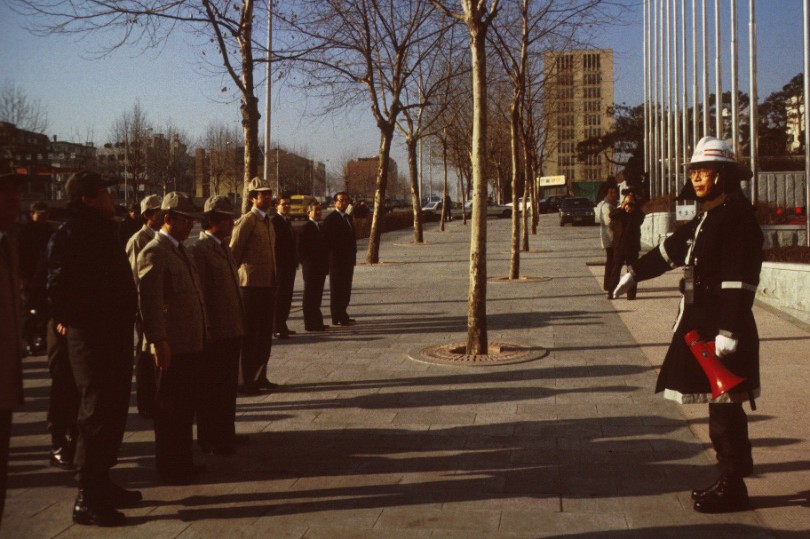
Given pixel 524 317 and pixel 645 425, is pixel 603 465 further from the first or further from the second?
pixel 524 317

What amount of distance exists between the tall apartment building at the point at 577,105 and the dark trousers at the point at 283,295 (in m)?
12.0

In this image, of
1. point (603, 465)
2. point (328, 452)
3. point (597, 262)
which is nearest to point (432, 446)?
point (328, 452)

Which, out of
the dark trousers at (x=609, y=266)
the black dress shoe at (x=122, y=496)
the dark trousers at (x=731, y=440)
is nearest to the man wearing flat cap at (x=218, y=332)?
the black dress shoe at (x=122, y=496)

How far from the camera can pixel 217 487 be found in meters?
5.35

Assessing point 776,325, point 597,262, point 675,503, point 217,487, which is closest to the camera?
point 675,503

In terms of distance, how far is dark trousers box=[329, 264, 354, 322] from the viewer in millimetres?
12180

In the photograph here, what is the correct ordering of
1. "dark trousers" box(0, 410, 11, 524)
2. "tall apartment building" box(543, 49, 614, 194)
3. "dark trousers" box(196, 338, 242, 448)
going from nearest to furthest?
1. "dark trousers" box(0, 410, 11, 524)
2. "dark trousers" box(196, 338, 242, 448)
3. "tall apartment building" box(543, 49, 614, 194)

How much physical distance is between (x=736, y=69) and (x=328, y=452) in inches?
819

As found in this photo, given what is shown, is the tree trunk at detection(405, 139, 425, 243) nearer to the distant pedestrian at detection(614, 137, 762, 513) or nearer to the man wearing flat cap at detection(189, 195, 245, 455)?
the man wearing flat cap at detection(189, 195, 245, 455)

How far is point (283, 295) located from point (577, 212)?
129ft

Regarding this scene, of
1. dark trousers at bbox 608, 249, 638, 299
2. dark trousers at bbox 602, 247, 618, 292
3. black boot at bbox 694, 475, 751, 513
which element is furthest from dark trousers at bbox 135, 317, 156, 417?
dark trousers at bbox 602, 247, 618, 292

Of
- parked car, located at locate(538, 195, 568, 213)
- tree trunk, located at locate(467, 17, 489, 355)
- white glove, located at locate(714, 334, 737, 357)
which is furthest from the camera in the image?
parked car, located at locate(538, 195, 568, 213)

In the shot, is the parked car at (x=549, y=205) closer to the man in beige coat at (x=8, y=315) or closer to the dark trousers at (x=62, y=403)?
the dark trousers at (x=62, y=403)

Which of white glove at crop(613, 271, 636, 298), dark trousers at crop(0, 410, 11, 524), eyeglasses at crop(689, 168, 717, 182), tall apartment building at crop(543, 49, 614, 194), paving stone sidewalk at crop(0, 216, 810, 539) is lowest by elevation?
paving stone sidewalk at crop(0, 216, 810, 539)
